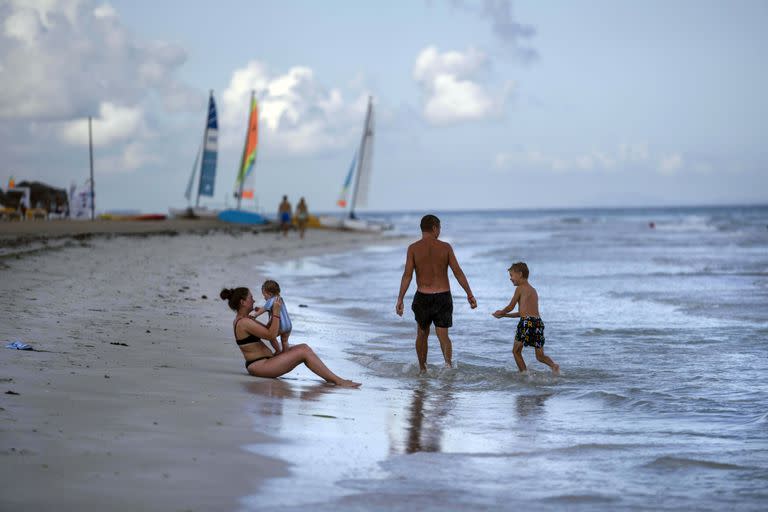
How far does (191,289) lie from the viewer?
16.3 metres

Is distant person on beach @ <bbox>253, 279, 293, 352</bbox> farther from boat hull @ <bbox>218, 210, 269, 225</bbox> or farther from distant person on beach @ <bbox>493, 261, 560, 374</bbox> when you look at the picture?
boat hull @ <bbox>218, 210, 269, 225</bbox>

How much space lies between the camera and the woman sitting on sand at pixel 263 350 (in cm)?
805

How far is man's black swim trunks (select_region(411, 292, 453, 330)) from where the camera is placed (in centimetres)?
916

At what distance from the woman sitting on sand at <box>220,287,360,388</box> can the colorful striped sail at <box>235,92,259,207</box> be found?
46.4 meters

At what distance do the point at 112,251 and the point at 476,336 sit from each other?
15.4 m

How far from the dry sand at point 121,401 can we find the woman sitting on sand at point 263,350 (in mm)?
217

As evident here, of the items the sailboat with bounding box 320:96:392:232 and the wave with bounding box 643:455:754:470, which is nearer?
the wave with bounding box 643:455:754:470

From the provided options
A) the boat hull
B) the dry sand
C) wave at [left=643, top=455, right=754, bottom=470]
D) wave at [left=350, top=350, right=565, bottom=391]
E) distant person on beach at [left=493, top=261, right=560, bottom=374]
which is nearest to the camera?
the dry sand

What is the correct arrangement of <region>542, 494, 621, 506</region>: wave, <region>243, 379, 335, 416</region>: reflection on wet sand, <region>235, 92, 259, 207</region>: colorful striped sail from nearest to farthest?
<region>542, 494, 621, 506</region>: wave → <region>243, 379, 335, 416</region>: reflection on wet sand → <region>235, 92, 259, 207</region>: colorful striped sail

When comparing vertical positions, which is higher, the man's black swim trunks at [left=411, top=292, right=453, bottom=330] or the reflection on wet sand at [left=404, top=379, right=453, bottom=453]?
the man's black swim trunks at [left=411, top=292, right=453, bottom=330]

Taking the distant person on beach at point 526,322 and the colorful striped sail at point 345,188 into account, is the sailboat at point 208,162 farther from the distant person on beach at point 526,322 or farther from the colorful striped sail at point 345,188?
the distant person on beach at point 526,322

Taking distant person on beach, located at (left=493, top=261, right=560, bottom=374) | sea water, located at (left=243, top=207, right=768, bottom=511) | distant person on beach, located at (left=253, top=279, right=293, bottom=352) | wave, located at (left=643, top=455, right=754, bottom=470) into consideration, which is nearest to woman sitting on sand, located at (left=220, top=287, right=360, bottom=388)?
distant person on beach, located at (left=253, top=279, right=293, bottom=352)

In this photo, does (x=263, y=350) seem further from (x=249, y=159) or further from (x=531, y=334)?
(x=249, y=159)

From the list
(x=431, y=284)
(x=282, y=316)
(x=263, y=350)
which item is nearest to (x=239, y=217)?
(x=431, y=284)
